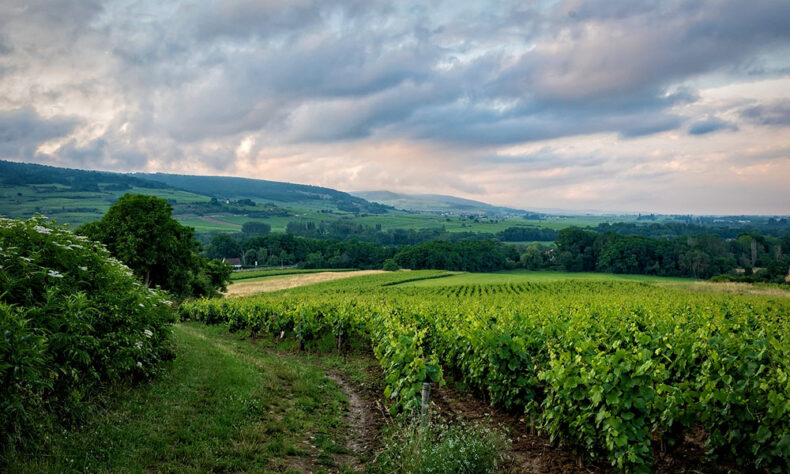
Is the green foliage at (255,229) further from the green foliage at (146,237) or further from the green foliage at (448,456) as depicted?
the green foliage at (448,456)

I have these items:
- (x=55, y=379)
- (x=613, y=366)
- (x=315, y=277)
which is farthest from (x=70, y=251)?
(x=315, y=277)

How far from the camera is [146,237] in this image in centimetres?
3109

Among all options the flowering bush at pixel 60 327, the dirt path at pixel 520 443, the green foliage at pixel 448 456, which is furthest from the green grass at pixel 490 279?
the green foliage at pixel 448 456

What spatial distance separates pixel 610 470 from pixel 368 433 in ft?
15.6

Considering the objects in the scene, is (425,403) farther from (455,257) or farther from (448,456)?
(455,257)

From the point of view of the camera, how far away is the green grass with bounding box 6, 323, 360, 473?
6074 millimetres

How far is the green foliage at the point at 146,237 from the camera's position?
3031 centimetres

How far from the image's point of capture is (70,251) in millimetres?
9102

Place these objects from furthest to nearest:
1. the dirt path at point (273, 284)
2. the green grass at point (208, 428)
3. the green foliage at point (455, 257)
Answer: the green foliage at point (455, 257)
the dirt path at point (273, 284)
the green grass at point (208, 428)

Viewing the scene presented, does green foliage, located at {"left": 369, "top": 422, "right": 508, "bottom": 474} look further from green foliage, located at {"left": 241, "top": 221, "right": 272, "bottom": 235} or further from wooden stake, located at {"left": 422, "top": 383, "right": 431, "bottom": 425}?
green foliage, located at {"left": 241, "top": 221, "right": 272, "bottom": 235}

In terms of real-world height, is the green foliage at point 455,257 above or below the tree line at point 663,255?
below

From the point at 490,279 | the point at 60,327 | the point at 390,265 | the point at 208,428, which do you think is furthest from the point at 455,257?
the point at 60,327

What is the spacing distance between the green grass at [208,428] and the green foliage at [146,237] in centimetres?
2196

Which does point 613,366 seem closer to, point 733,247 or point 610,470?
point 610,470
